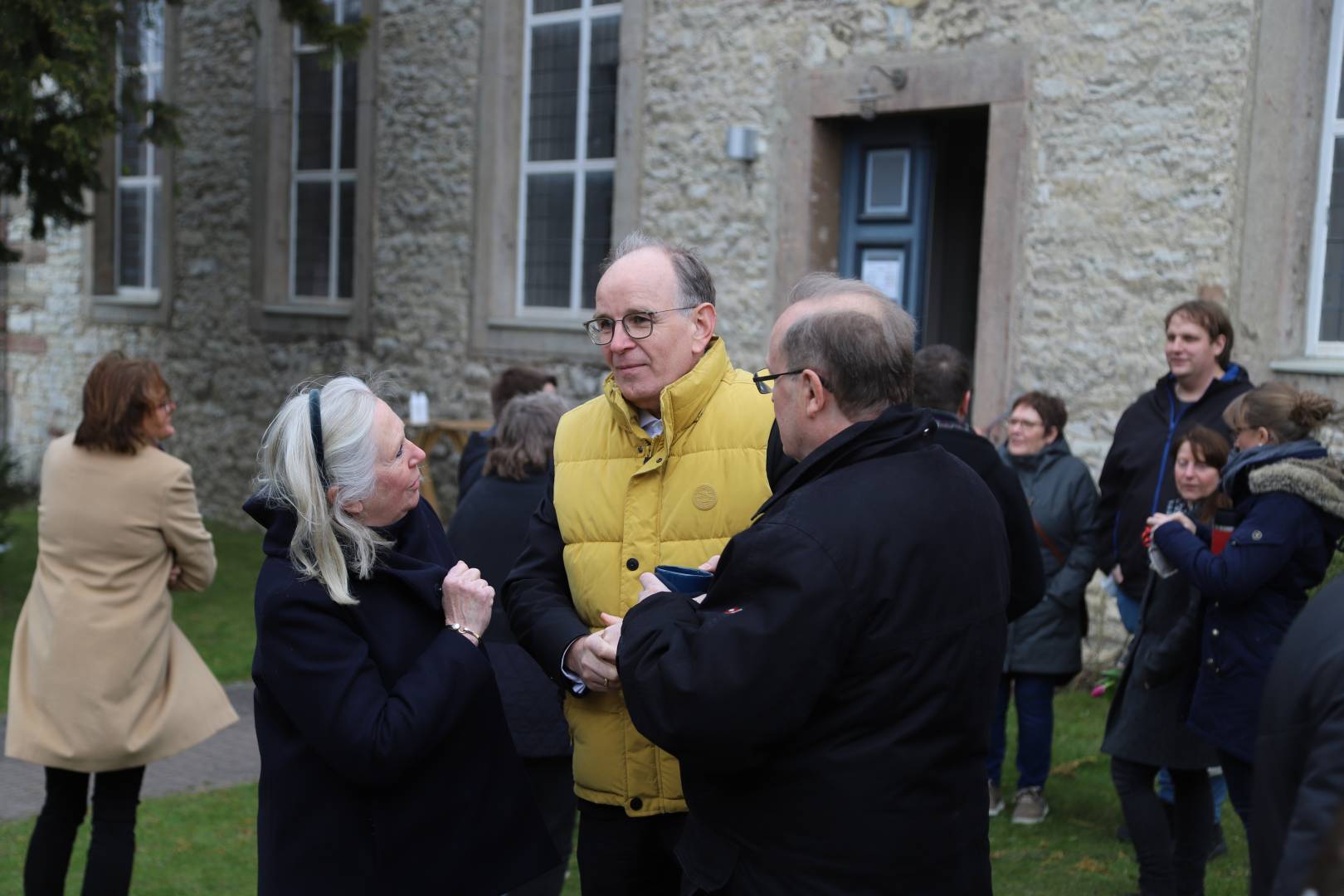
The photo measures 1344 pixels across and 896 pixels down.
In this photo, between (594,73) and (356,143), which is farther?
(356,143)

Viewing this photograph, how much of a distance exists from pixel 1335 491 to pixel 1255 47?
12.6 feet

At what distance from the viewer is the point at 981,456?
4.40 metres

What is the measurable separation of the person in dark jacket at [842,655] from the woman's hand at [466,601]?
462 mm

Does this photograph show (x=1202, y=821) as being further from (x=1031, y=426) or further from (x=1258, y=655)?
(x=1031, y=426)

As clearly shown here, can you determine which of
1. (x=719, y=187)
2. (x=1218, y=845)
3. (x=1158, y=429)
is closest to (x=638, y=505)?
(x=1218, y=845)

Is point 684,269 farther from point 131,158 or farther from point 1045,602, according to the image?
point 131,158

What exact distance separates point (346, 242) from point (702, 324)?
10557mm

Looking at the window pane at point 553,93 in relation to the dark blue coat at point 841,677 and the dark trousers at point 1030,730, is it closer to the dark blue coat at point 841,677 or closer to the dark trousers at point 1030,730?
the dark trousers at point 1030,730

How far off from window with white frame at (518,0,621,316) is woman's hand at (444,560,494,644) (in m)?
7.92

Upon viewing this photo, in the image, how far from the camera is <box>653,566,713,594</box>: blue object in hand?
2705mm

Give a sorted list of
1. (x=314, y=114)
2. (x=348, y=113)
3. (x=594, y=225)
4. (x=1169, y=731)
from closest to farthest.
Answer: (x=1169, y=731)
(x=594, y=225)
(x=348, y=113)
(x=314, y=114)

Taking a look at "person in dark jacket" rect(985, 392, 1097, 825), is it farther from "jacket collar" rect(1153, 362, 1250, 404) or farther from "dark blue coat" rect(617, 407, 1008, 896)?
"dark blue coat" rect(617, 407, 1008, 896)

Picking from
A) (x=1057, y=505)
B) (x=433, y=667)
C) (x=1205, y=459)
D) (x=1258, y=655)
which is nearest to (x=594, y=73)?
(x=1057, y=505)

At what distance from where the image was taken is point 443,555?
303cm
